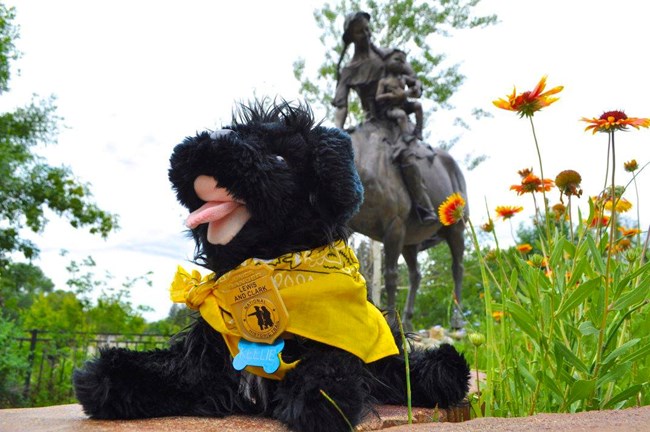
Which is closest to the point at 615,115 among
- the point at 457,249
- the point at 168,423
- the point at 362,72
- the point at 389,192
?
the point at 168,423

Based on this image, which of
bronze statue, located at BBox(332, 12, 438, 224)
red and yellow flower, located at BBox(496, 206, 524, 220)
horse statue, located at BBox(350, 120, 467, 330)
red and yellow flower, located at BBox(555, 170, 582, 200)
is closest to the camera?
red and yellow flower, located at BBox(555, 170, 582, 200)

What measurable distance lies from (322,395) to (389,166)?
465 cm

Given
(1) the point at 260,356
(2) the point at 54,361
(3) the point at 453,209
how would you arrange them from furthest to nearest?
(2) the point at 54,361
(3) the point at 453,209
(1) the point at 260,356

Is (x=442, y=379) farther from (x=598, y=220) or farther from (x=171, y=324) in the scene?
(x=171, y=324)

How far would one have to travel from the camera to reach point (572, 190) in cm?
194

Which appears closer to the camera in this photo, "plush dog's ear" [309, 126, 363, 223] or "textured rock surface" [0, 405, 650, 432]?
"textured rock surface" [0, 405, 650, 432]

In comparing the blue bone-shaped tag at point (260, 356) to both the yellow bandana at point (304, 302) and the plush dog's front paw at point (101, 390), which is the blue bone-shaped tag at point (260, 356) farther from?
the plush dog's front paw at point (101, 390)

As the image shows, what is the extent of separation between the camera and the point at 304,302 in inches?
66.3

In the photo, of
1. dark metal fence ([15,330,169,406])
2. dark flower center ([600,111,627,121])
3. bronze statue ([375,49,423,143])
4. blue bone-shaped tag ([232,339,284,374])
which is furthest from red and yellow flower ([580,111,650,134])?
dark metal fence ([15,330,169,406])

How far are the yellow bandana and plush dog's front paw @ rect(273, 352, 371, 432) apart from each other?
0.05 metres

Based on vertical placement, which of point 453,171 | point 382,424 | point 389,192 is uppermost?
point 453,171

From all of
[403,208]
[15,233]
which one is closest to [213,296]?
[403,208]

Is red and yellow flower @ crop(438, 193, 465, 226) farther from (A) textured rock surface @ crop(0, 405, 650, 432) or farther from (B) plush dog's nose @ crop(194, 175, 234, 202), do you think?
(B) plush dog's nose @ crop(194, 175, 234, 202)

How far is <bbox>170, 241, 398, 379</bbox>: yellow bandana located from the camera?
5.48 ft
